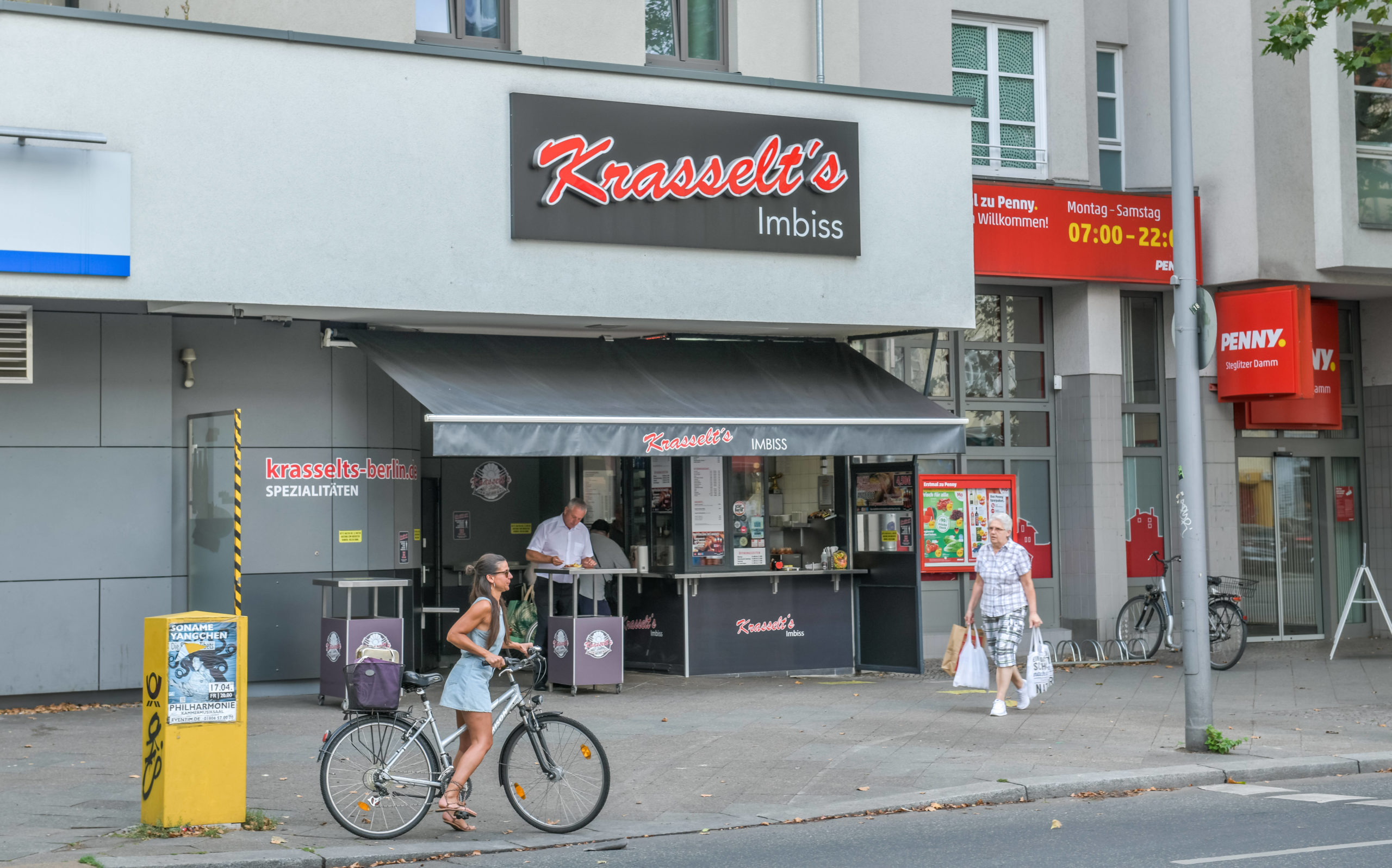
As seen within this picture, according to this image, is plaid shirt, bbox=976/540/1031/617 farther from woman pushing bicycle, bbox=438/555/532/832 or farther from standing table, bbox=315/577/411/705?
woman pushing bicycle, bbox=438/555/532/832

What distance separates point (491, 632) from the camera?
8.41 m

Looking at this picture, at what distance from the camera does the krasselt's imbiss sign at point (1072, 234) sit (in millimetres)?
16781

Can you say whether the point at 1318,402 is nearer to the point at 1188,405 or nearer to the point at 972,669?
the point at 972,669

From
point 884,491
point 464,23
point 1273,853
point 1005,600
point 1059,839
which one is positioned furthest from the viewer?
point 884,491

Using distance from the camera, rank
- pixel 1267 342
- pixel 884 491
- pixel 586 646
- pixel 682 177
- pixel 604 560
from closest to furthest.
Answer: pixel 586 646 → pixel 682 177 → pixel 604 560 → pixel 884 491 → pixel 1267 342

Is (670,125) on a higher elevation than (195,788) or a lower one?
higher

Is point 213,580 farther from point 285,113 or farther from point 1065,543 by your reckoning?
point 1065,543

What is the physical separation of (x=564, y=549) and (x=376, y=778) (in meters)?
6.34

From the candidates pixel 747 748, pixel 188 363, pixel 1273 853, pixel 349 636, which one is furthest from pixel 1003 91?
pixel 1273 853

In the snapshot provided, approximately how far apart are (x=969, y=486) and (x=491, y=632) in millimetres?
9290

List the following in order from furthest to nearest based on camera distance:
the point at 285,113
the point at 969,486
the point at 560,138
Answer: the point at 969,486, the point at 560,138, the point at 285,113

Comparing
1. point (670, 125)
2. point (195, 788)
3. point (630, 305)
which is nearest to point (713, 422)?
point (630, 305)

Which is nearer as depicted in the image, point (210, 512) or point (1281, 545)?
point (210, 512)

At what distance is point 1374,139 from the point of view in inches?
700
